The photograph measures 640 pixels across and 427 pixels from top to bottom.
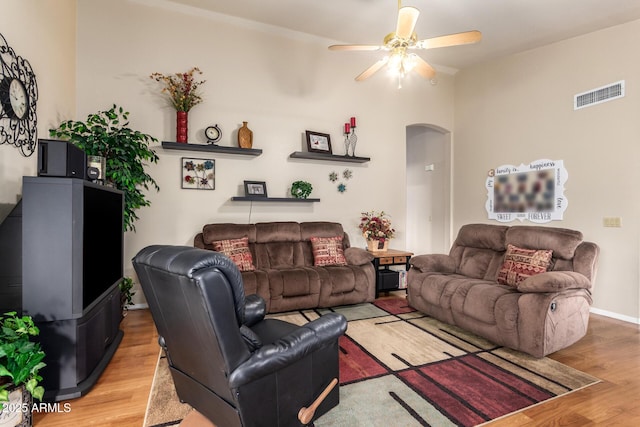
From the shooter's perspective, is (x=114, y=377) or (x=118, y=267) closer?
(x=114, y=377)

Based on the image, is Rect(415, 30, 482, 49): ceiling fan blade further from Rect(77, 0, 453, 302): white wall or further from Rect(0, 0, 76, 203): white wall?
Rect(0, 0, 76, 203): white wall

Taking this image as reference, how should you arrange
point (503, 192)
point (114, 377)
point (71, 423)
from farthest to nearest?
point (503, 192), point (114, 377), point (71, 423)

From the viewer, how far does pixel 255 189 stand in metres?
4.26

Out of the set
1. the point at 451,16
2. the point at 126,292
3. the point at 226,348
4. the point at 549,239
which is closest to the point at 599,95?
the point at 451,16

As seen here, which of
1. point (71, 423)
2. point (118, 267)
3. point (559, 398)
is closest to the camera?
point (71, 423)

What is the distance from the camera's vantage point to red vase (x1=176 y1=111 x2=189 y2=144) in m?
3.80

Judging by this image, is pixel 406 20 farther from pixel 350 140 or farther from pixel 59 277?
pixel 59 277

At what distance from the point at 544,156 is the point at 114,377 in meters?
5.26

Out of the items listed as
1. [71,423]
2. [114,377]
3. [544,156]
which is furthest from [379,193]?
[71,423]

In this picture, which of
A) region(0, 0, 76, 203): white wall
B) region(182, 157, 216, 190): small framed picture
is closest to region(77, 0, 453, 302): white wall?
region(182, 157, 216, 190): small framed picture

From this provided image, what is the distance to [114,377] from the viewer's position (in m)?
2.23

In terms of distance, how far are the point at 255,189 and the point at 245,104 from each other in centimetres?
114

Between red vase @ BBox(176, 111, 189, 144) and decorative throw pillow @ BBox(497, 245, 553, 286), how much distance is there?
372 centimetres

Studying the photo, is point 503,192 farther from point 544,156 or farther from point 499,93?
point 499,93
